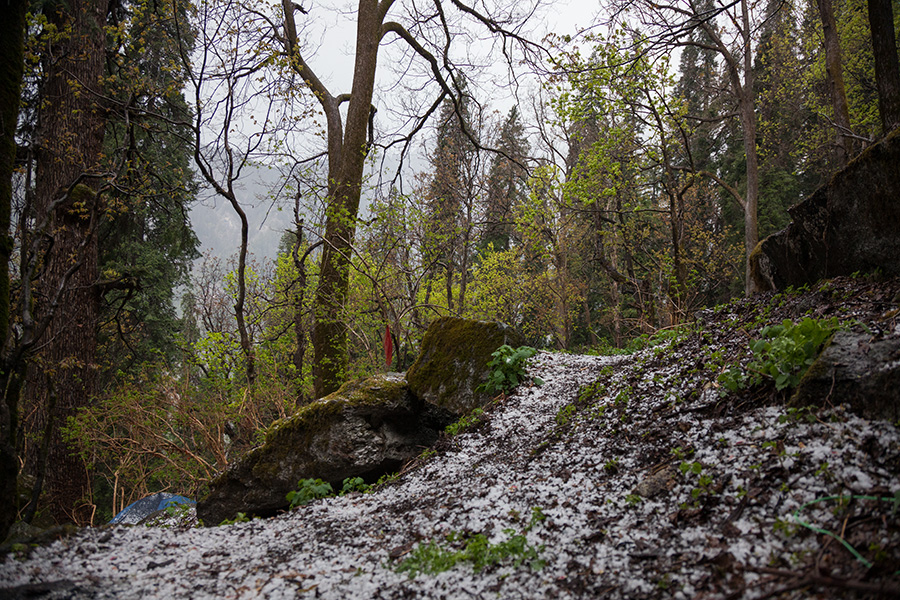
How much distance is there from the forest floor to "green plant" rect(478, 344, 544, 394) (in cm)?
160

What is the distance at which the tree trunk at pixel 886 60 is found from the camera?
4.25m

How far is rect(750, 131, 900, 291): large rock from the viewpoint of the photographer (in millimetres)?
3367

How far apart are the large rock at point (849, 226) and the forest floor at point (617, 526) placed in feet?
1.03

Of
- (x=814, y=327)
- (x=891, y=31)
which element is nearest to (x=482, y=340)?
(x=814, y=327)

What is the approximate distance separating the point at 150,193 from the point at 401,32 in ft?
22.1

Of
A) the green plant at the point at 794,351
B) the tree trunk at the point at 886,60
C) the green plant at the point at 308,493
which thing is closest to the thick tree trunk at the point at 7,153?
the green plant at the point at 308,493

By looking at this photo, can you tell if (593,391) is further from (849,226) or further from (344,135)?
(344,135)

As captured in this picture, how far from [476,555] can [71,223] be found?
856cm

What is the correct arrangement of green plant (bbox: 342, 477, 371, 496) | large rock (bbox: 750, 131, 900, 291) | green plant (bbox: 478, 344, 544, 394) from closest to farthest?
large rock (bbox: 750, 131, 900, 291), green plant (bbox: 342, 477, 371, 496), green plant (bbox: 478, 344, 544, 394)

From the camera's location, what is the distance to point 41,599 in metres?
1.84

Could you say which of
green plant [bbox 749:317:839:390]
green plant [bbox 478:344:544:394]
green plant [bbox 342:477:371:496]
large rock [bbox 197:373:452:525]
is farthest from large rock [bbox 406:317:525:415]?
green plant [bbox 749:317:839:390]

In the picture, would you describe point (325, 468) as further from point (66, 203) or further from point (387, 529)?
point (66, 203)

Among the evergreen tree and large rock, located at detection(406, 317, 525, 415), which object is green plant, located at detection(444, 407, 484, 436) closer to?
large rock, located at detection(406, 317, 525, 415)

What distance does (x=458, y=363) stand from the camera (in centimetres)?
570
